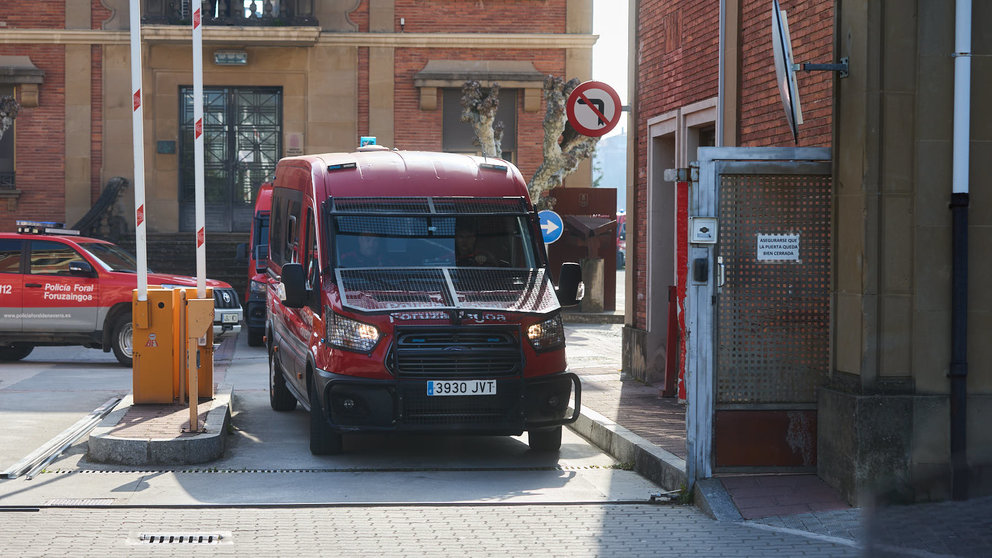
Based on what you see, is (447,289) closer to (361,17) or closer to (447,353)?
(447,353)

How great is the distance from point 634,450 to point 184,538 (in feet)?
12.5

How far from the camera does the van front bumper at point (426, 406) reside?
9.40 metres

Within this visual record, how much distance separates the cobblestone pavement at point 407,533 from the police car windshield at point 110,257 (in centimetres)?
1058

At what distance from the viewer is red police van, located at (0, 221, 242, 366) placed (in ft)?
57.6

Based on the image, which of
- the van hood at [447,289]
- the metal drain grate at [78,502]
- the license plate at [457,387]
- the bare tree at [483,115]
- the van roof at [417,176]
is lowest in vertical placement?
the metal drain grate at [78,502]

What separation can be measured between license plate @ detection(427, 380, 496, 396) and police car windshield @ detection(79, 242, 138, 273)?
9659mm

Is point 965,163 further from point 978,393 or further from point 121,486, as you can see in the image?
point 121,486

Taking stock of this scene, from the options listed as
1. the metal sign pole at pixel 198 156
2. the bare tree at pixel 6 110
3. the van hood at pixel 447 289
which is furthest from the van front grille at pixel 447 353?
the bare tree at pixel 6 110

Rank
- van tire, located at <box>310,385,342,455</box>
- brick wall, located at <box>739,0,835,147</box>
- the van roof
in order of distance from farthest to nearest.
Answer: the van roof < van tire, located at <box>310,385,342,455</box> < brick wall, located at <box>739,0,835,147</box>

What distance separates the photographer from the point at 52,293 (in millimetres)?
17547

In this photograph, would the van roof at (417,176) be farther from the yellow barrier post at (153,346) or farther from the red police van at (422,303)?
the yellow barrier post at (153,346)

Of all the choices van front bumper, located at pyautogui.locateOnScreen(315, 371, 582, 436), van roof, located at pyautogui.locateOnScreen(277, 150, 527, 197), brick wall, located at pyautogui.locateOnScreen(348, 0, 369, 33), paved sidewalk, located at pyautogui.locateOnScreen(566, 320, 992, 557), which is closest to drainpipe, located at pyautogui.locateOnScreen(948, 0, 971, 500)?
paved sidewalk, located at pyautogui.locateOnScreen(566, 320, 992, 557)

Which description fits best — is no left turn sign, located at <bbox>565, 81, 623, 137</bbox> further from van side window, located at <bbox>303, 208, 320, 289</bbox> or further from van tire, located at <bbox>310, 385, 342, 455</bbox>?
van tire, located at <bbox>310, 385, 342, 455</bbox>

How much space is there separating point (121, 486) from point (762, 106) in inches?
245
